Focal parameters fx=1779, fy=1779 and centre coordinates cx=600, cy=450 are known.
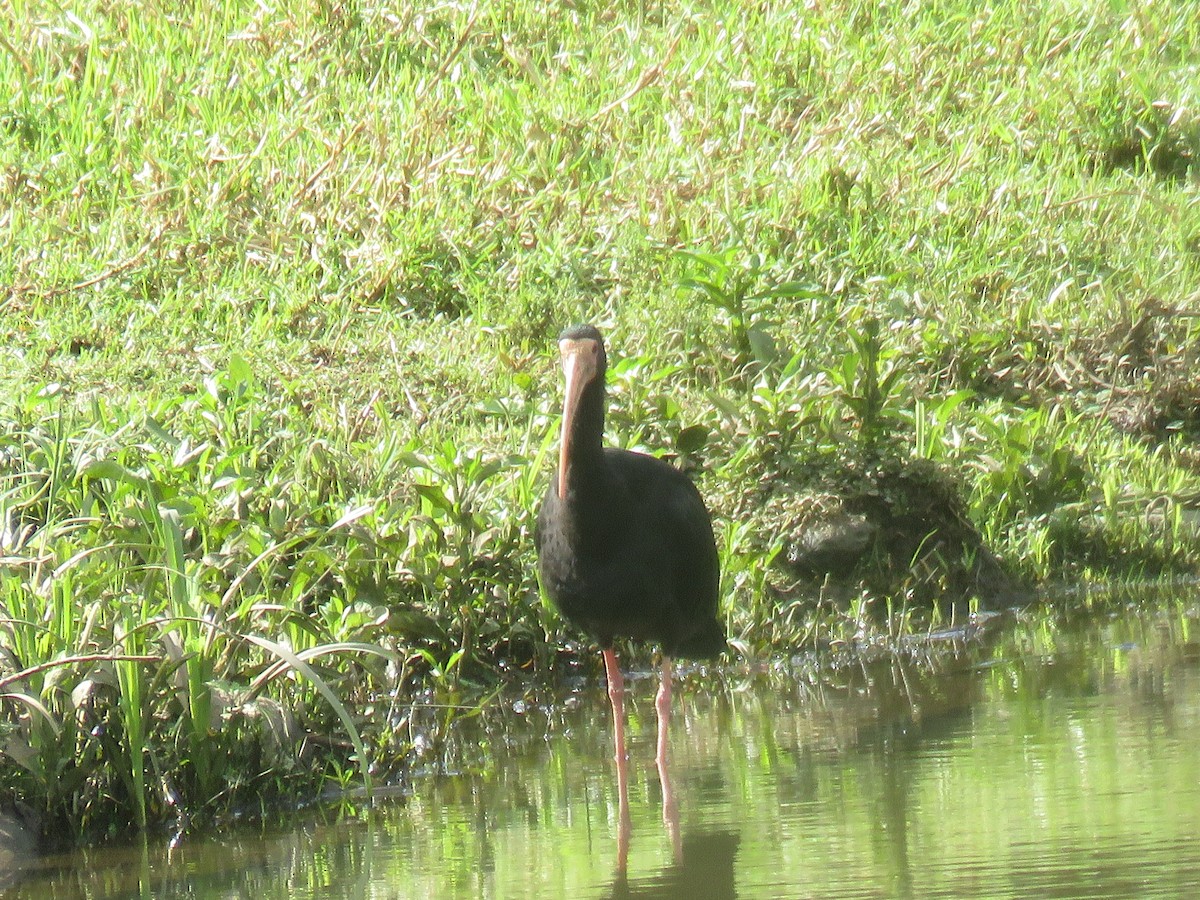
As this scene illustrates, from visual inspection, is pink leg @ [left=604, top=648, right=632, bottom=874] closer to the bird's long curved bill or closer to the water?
the water

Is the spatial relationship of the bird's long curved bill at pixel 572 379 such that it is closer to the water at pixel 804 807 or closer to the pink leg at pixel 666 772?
the pink leg at pixel 666 772

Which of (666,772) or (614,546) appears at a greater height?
(614,546)

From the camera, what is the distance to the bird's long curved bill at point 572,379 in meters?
5.12

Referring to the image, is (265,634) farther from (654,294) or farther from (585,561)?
(654,294)

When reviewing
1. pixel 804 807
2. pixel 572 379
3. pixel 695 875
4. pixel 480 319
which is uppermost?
pixel 480 319

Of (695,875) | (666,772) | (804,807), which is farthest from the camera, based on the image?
(666,772)

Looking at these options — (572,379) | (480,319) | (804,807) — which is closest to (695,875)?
(804,807)

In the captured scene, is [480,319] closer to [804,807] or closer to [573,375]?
[573,375]

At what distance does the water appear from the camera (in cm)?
384

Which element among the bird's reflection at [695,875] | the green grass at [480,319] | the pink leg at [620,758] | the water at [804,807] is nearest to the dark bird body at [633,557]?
the pink leg at [620,758]

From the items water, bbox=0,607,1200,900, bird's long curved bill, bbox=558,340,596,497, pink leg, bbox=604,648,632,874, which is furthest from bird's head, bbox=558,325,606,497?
water, bbox=0,607,1200,900

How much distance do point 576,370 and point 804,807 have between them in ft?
4.92

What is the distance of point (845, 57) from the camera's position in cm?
1055

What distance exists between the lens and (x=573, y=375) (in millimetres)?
5195
